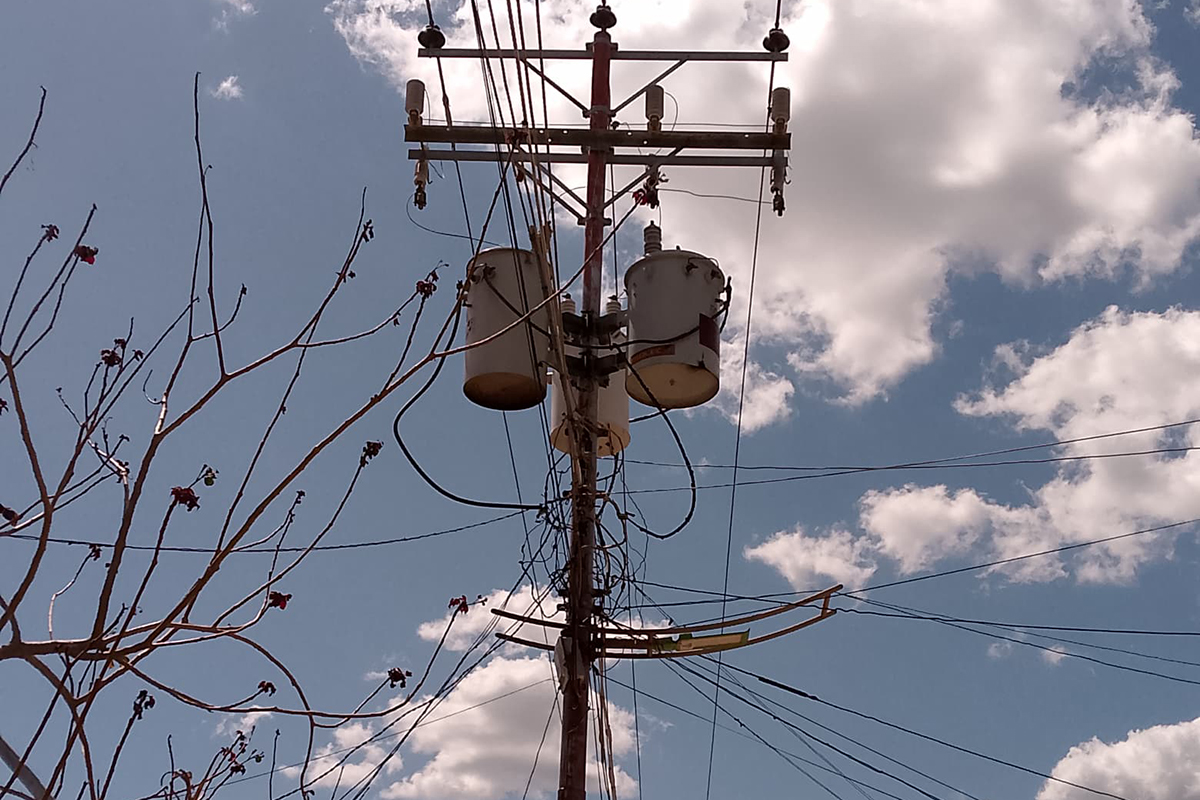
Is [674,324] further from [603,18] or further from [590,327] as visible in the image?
[603,18]

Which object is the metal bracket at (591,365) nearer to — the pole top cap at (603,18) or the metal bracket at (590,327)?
the metal bracket at (590,327)

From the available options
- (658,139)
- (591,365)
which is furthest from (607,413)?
(658,139)

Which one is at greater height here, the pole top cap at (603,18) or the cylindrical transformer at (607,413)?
the pole top cap at (603,18)

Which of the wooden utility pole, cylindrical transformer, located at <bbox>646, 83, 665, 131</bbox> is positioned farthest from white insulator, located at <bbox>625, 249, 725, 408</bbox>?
cylindrical transformer, located at <bbox>646, 83, 665, 131</bbox>

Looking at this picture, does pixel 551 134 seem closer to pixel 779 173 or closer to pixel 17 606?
pixel 779 173

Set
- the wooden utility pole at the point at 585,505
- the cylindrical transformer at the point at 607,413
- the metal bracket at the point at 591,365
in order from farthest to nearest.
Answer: the cylindrical transformer at the point at 607,413 < the metal bracket at the point at 591,365 < the wooden utility pole at the point at 585,505

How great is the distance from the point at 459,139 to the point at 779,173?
90.7 inches

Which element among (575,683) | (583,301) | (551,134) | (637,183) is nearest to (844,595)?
(575,683)

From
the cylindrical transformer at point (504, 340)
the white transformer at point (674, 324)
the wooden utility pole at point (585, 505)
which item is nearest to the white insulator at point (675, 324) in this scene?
the white transformer at point (674, 324)

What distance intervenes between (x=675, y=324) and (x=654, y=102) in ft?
6.33

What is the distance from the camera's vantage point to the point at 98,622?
2184 mm

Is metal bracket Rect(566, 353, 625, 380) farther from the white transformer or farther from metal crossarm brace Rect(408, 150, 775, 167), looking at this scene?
metal crossarm brace Rect(408, 150, 775, 167)

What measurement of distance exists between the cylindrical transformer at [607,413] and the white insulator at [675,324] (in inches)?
9.4

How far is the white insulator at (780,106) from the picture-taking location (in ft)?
29.4
